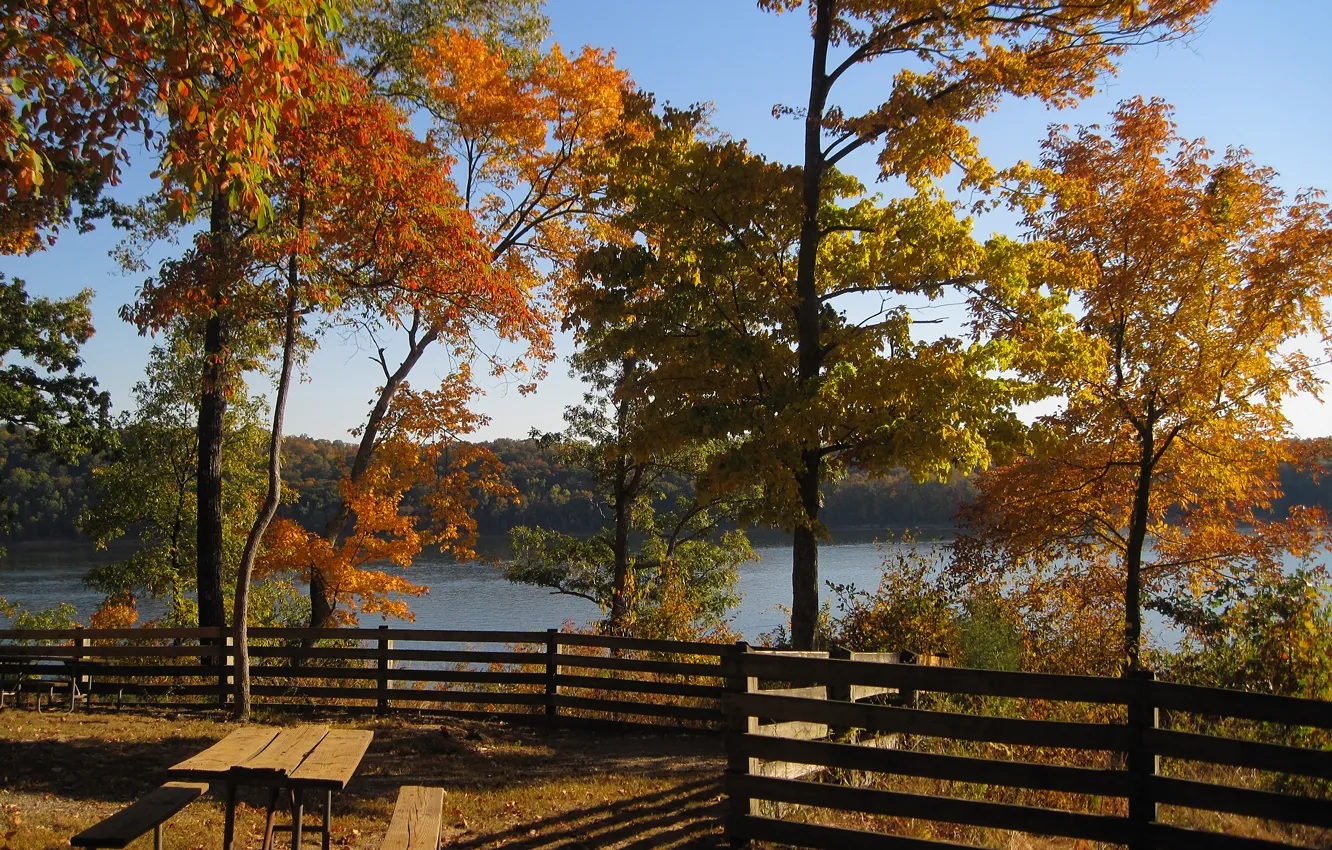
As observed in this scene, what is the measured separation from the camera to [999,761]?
5113mm

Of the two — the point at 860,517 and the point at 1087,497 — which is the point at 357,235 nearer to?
the point at 1087,497

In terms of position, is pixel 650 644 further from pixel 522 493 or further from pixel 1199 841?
pixel 522 493

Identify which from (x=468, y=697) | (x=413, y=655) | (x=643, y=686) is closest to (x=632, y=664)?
(x=643, y=686)

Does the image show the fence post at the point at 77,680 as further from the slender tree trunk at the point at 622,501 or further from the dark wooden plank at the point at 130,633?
the slender tree trunk at the point at 622,501


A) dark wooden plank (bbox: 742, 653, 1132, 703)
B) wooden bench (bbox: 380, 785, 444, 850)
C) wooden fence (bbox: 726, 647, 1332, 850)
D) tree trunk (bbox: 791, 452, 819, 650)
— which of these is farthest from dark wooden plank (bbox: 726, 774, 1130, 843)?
tree trunk (bbox: 791, 452, 819, 650)

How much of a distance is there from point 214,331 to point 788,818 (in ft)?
43.2

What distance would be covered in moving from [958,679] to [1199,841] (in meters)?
1.33

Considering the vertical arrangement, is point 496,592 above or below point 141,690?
below

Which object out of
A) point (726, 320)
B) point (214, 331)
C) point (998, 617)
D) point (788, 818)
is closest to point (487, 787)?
point (788, 818)

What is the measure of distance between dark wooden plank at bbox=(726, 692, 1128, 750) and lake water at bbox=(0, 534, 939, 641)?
16.6m

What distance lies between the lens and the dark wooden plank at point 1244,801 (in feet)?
14.3

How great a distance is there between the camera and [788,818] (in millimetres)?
6117

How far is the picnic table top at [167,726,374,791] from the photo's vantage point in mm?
4934

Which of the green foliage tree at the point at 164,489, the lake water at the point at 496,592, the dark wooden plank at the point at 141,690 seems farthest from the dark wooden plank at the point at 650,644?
the green foliage tree at the point at 164,489
